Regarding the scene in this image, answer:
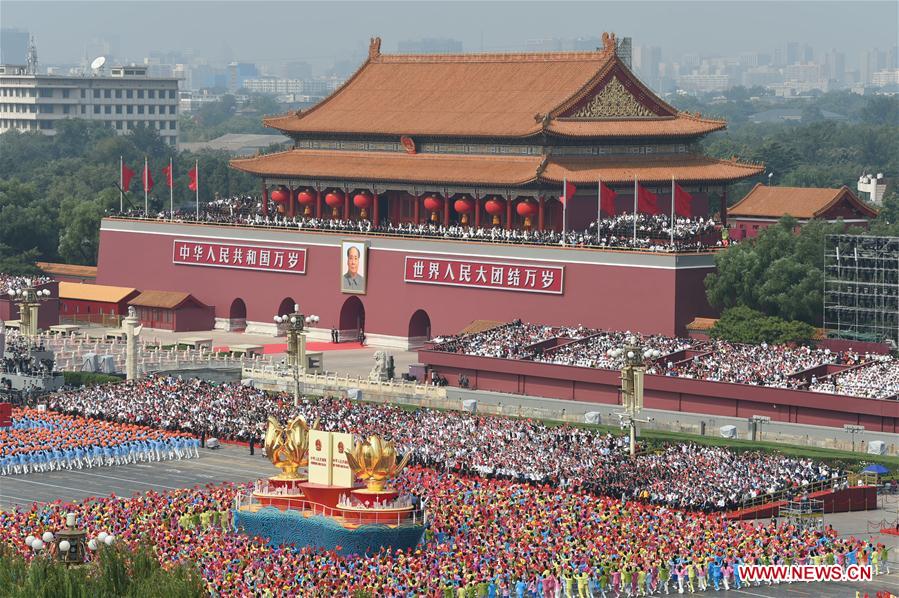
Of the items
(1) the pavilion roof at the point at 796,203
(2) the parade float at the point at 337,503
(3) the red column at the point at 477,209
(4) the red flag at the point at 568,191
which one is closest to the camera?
(2) the parade float at the point at 337,503

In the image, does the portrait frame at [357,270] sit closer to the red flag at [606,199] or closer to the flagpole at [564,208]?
the flagpole at [564,208]

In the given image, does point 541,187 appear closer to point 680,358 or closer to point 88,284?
point 680,358

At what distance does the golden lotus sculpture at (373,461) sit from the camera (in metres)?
46.4

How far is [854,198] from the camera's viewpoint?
87.1 meters

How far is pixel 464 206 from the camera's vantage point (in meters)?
83.1

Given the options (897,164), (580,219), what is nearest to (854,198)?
(580,219)

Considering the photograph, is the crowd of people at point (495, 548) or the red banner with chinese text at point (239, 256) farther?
the red banner with chinese text at point (239, 256)

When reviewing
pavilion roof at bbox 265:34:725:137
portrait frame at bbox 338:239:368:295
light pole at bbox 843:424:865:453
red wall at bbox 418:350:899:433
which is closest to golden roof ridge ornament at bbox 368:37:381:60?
pavilion roof at bbox 265:34:725:137

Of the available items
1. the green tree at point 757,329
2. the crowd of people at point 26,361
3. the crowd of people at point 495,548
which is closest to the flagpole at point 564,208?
the green tree at point 757,329

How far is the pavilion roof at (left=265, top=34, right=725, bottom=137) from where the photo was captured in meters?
83.2

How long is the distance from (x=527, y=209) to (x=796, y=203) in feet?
48.9

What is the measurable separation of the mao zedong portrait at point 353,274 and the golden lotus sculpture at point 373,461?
37844 mm

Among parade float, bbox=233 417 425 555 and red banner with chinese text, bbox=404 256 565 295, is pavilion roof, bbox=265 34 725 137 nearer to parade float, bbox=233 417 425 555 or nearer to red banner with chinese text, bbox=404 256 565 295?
red banner with chinese text, bbox=404 256 565 295

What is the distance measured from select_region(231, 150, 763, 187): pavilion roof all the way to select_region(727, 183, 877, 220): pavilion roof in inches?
134
